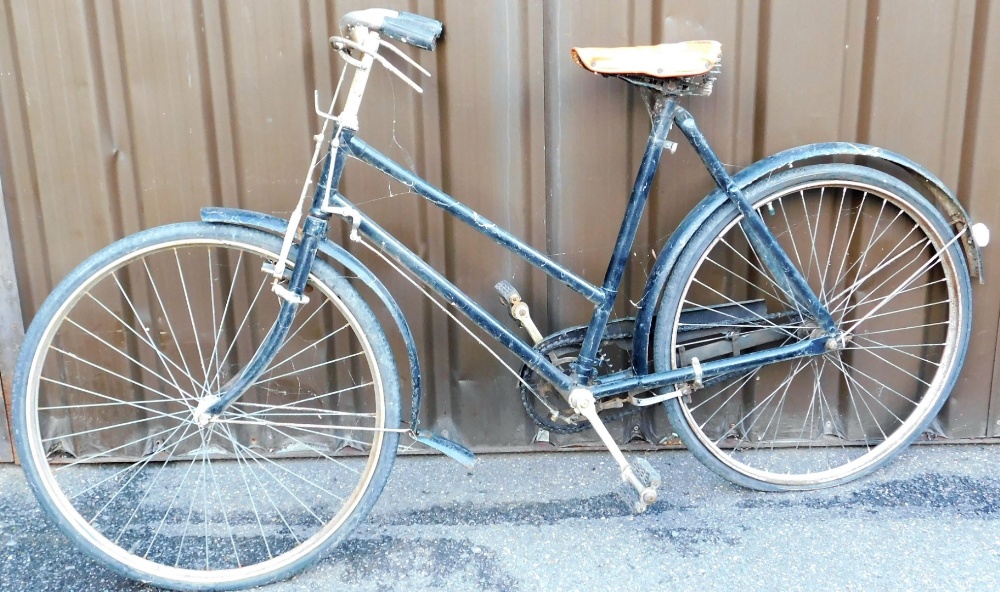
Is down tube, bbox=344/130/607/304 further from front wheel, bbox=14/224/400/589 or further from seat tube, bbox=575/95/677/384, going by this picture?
front wheel, bbox=14/224/400/589

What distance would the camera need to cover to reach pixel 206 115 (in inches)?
101

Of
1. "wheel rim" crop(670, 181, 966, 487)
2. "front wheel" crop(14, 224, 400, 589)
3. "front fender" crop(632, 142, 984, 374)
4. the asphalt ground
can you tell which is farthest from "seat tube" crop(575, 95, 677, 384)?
"front wheel" crop(14, 224, 400, 589)

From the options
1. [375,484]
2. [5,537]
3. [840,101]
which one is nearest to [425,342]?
[375,484]

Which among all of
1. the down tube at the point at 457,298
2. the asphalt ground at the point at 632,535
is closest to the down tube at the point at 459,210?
the down tube at the point at 457,298

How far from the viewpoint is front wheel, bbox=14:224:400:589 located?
97.8 inches

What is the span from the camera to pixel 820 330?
248 centimetres

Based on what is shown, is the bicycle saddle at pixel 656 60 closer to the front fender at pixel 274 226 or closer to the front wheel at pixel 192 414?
the front fender at pixel 274 226

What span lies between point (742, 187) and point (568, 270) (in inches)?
23.1

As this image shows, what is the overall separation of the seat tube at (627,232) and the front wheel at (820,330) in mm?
175

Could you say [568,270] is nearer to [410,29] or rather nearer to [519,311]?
[519,311]

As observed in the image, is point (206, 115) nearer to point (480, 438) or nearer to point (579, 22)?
point (579, 22)

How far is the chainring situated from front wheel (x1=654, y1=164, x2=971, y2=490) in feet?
0.57

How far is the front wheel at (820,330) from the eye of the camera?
2457mm

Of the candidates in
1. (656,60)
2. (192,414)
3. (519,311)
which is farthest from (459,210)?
(192,414)
